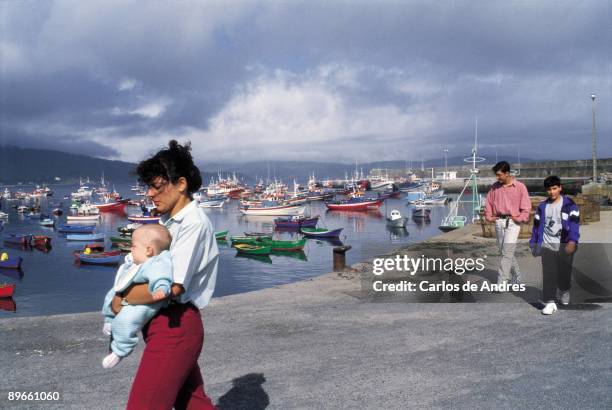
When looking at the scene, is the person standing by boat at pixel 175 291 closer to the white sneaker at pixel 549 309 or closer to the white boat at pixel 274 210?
the white sneaker at pixel 549 309

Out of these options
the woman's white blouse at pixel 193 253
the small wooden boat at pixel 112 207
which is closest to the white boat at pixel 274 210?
the small wooden boat at pixel 112 207

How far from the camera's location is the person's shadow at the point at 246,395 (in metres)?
3.83

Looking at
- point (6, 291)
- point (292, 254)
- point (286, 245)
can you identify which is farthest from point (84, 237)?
point (6, 291)

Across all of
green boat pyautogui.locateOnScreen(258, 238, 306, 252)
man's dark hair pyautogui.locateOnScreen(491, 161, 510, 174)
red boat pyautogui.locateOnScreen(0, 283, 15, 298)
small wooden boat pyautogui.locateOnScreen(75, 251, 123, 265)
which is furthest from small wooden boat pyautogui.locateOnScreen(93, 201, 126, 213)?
man's dark hair pyautogui.locateOnScreen(491, 161, 510, 174)

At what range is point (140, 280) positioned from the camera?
235 cm

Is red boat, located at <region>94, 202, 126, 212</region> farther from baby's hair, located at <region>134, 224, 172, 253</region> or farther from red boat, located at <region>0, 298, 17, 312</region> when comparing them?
baby's hair, located at <region>134, 224, 172, 253</region>

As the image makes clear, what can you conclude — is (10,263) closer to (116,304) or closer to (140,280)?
(116,304)

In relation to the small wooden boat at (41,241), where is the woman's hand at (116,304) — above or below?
above

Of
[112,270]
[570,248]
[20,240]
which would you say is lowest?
[112,270]

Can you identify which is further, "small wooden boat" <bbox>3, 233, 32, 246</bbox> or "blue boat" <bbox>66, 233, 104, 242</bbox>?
"blue boat" <bbox>66, 233, 104, 242</bbox>

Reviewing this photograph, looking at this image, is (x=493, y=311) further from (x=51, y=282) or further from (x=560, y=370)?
(x=51, y=282)

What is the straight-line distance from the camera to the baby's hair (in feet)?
7.98

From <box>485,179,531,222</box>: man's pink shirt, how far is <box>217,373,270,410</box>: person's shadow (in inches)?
160

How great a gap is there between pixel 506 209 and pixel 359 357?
3.19 meters
